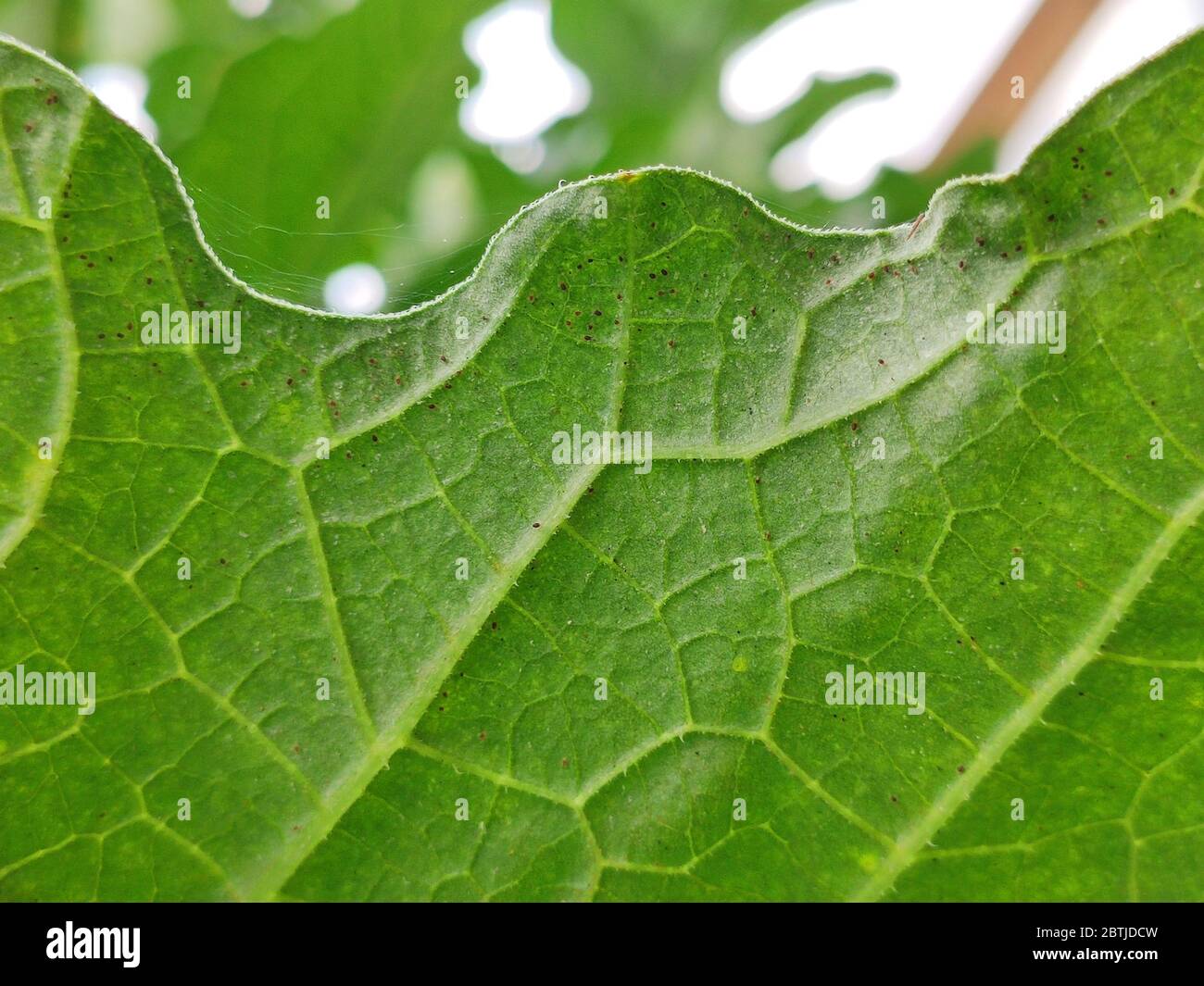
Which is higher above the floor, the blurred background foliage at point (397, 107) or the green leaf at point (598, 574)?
the blurred background foliage at point (397, 107)

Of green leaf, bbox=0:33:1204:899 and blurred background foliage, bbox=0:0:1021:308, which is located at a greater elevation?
blurred background foliage, bbox=0:0:1021:308

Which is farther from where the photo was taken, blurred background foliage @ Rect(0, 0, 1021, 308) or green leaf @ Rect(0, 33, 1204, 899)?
blurred background foliage @ Rect(0, 0, 1021, 308)

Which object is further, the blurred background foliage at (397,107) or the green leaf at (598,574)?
the blurred background foliage at (397,107)
